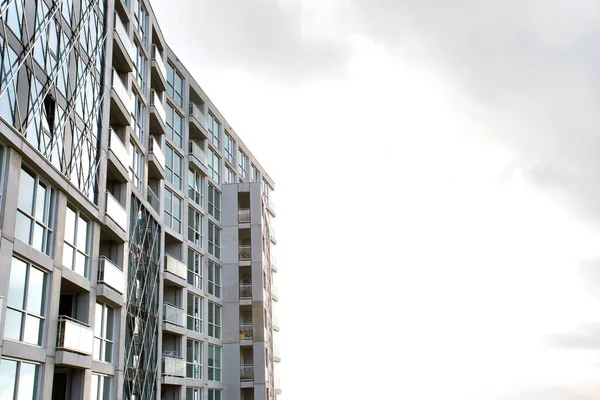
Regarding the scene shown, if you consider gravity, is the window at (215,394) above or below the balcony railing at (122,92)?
below

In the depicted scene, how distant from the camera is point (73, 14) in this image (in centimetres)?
2198

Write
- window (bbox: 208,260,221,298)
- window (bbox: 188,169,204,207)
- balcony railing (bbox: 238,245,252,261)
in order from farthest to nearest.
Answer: balcony railing (bbox: 238,245,252,261)
window (bbox: 208,260,221,298)
window (bbox: 188,169,204,207)

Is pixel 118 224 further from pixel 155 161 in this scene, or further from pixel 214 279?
pixel 214 279

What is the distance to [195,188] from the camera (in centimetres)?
4203

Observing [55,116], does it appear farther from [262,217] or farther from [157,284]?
[262,217]

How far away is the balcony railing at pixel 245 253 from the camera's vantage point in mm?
45878

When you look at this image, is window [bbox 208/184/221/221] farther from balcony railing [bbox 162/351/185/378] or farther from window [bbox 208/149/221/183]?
balcony railing [bbox 162/351/185/378]

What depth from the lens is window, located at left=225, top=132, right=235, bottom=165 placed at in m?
49.3

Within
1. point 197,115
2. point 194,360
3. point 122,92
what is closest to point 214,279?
point 194,360

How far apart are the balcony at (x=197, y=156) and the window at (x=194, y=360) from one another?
11114 mm

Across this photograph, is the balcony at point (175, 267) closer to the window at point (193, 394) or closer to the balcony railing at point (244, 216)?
the window at point (193, 394)

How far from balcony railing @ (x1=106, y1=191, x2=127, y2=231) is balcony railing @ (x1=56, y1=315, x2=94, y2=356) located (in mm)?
4662

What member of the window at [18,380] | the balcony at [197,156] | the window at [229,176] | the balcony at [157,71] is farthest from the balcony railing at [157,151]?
the window at [18,380]

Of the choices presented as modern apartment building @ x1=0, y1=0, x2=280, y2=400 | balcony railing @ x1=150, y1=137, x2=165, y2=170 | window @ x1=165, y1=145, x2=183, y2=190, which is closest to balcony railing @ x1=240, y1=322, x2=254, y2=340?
modern apartment building @ x1=0, y1=0, x2=280, y2=400
